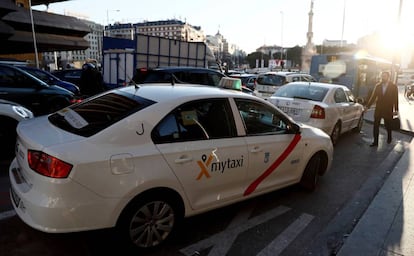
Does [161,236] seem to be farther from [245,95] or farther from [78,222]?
[245,95]

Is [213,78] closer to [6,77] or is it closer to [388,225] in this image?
[6,77]

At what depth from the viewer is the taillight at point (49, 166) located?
8.04 feet

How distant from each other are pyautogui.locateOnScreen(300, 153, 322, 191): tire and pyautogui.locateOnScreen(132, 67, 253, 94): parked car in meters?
4.26

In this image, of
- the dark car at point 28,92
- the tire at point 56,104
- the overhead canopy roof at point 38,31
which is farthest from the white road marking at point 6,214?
the overhead canopy roof at point 38,31

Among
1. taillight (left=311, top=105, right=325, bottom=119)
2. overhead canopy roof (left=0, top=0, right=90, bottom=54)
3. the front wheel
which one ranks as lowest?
the front wheel

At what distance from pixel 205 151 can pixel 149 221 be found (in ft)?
2.75

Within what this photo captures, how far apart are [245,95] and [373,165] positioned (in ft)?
12.9

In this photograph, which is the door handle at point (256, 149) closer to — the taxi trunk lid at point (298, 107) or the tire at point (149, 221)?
the tire at point (149, 221)

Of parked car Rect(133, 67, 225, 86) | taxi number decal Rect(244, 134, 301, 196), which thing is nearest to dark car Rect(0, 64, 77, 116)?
parked car Rect(133, 67, 225, 86)

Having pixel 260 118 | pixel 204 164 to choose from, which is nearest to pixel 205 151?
pixel 204 164

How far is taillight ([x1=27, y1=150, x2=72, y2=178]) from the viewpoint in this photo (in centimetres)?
245

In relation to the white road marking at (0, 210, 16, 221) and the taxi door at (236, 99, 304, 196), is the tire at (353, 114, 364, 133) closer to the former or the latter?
the taxi door at (236, 99, 304, 196)

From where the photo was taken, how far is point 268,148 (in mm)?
3758

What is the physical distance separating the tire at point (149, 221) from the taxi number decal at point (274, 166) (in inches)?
38.9
